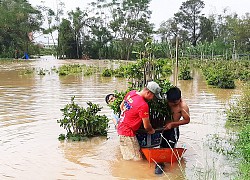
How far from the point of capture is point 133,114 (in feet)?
19.3

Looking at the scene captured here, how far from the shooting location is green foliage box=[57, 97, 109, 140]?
7.30m

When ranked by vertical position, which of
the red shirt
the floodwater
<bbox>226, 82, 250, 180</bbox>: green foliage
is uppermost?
the red shirt

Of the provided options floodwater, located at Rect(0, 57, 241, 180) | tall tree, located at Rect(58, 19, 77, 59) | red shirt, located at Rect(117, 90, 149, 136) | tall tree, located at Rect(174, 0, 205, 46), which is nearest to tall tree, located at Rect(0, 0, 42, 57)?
tall tree, located at Rect(58, 19, 77, 59)

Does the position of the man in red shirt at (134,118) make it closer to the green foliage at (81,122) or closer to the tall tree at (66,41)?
the green foliage at (81,122)

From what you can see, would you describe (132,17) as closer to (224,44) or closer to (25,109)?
(224,44)

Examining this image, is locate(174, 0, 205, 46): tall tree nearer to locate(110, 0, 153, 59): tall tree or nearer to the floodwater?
locate(110, 0, 153, 59): tall tree

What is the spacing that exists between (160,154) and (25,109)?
19.1 ft

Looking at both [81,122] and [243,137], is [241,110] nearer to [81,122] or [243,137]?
[243,137]

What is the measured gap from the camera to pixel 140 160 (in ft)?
20.1

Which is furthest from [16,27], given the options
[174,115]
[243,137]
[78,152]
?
[243,137]

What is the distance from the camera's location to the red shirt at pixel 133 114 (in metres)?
5.79

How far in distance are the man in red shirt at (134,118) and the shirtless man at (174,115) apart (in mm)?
227

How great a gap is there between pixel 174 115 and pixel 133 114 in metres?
0.73

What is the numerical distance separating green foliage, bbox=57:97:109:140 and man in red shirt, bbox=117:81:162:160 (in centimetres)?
134
